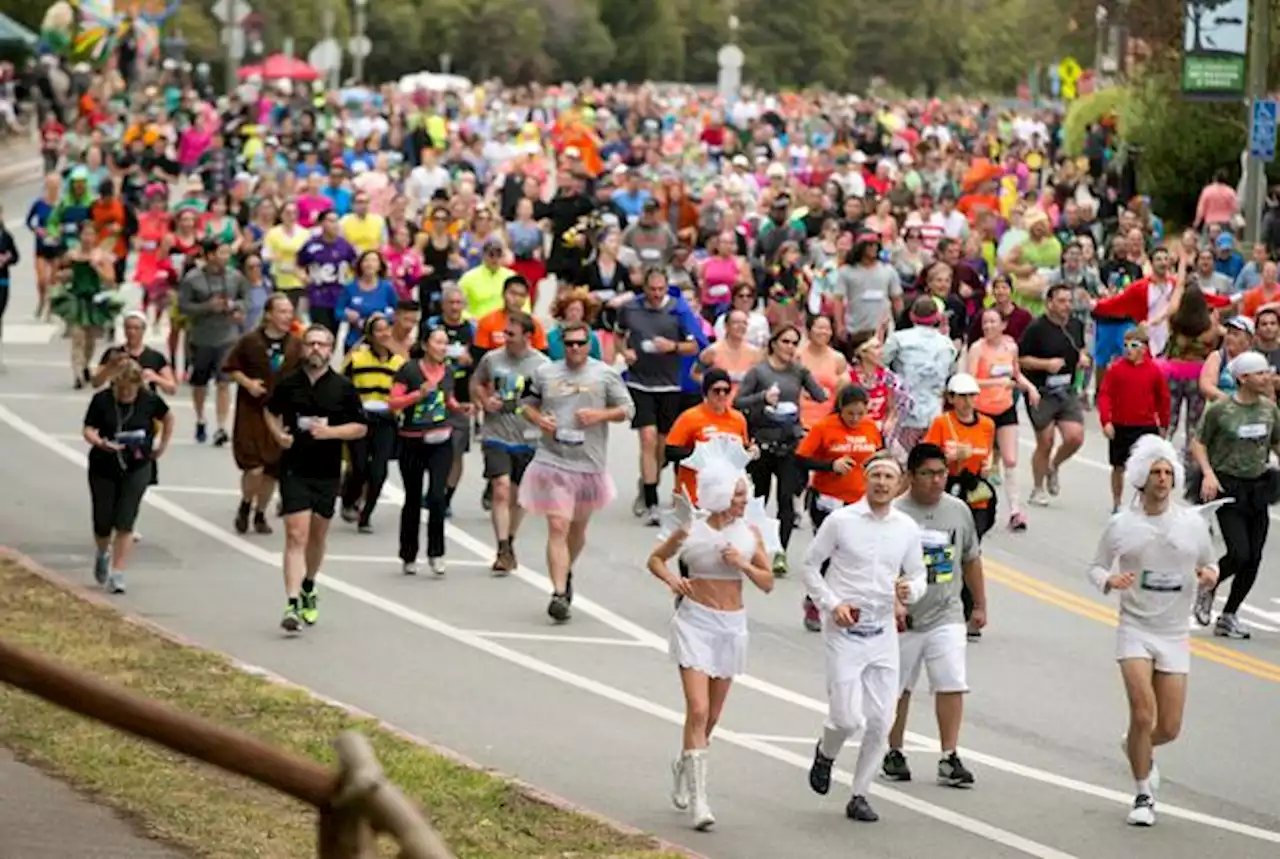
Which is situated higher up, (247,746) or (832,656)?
(247,746)

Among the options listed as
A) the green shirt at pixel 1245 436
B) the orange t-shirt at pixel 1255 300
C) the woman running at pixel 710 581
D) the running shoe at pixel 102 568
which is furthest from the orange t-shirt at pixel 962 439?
the orange t-shirt at pixel 1255 300

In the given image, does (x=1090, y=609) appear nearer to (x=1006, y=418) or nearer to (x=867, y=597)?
(x=1006, y=418)

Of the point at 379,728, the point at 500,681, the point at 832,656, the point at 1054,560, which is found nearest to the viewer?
the point at 832,656

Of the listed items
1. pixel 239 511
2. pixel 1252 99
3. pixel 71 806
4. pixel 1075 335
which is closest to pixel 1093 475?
pixel 1075 335

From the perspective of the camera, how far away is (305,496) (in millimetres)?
19109

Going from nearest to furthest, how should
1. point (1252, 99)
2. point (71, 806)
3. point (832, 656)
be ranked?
point (71, 806) < point (832, 656) < point (1252, 99)

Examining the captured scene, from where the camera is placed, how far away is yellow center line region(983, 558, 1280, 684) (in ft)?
63.4

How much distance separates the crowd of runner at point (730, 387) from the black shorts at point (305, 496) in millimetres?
20

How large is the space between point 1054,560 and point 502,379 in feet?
14.5

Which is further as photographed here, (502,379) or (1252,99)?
(1252,99)

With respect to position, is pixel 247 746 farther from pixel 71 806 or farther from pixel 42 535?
pixel 42 535

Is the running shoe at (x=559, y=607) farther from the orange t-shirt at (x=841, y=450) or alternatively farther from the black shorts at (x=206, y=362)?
the black shorts at (x=206, y=362)

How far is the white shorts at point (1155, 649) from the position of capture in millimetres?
15133

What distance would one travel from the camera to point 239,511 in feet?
76.1
